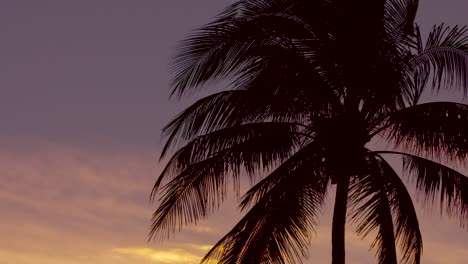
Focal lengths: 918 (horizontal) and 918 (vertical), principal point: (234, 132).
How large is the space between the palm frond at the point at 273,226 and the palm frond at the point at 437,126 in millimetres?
1990

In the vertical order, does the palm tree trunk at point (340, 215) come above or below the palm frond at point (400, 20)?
below

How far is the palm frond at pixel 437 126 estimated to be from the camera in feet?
52.0

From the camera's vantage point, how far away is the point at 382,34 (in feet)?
53.3

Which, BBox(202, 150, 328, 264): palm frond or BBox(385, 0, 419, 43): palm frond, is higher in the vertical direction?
BBox(385, 0, 419, 43): palm frond

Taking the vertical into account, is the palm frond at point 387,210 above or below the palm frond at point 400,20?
below

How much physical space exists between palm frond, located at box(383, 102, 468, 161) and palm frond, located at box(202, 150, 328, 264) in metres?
1.99

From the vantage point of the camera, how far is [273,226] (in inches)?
603

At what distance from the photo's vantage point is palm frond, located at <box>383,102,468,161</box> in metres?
15.9

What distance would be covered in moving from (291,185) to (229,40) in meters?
2.71

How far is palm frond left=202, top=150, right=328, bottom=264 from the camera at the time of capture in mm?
15336

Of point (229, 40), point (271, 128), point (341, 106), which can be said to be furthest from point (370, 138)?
point (229, 40)

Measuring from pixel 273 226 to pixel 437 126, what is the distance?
11.1 ft

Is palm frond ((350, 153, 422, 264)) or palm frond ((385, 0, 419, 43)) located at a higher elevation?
palm frond ((385, 0, 419, 43))

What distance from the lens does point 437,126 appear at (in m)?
15.9
